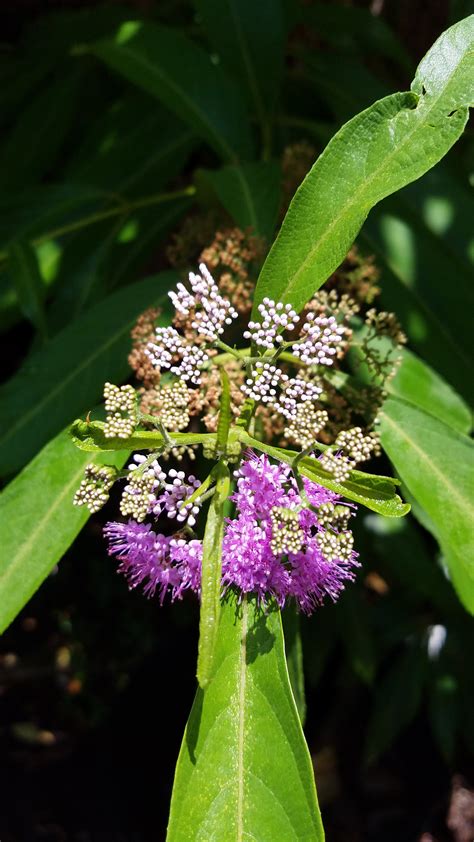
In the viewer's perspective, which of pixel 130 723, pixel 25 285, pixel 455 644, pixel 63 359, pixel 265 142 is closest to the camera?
pixel 63 359

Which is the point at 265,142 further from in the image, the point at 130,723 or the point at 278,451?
the point at 130,723

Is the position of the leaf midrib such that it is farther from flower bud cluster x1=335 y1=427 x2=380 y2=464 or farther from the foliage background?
the foliage background

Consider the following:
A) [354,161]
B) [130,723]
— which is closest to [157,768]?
[130,723]

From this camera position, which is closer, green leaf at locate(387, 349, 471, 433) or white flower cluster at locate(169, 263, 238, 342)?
white flower cluster at locate(169, 263, 238, 342)

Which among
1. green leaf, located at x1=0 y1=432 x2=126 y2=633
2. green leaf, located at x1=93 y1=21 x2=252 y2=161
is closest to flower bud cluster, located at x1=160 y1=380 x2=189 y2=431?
green leaf, located at x1=0 y1=432 x2=126 y2=633

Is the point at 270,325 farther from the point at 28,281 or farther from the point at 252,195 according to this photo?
the point at 28,281

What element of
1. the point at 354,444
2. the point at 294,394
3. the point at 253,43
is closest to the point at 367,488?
the point at 354,444
